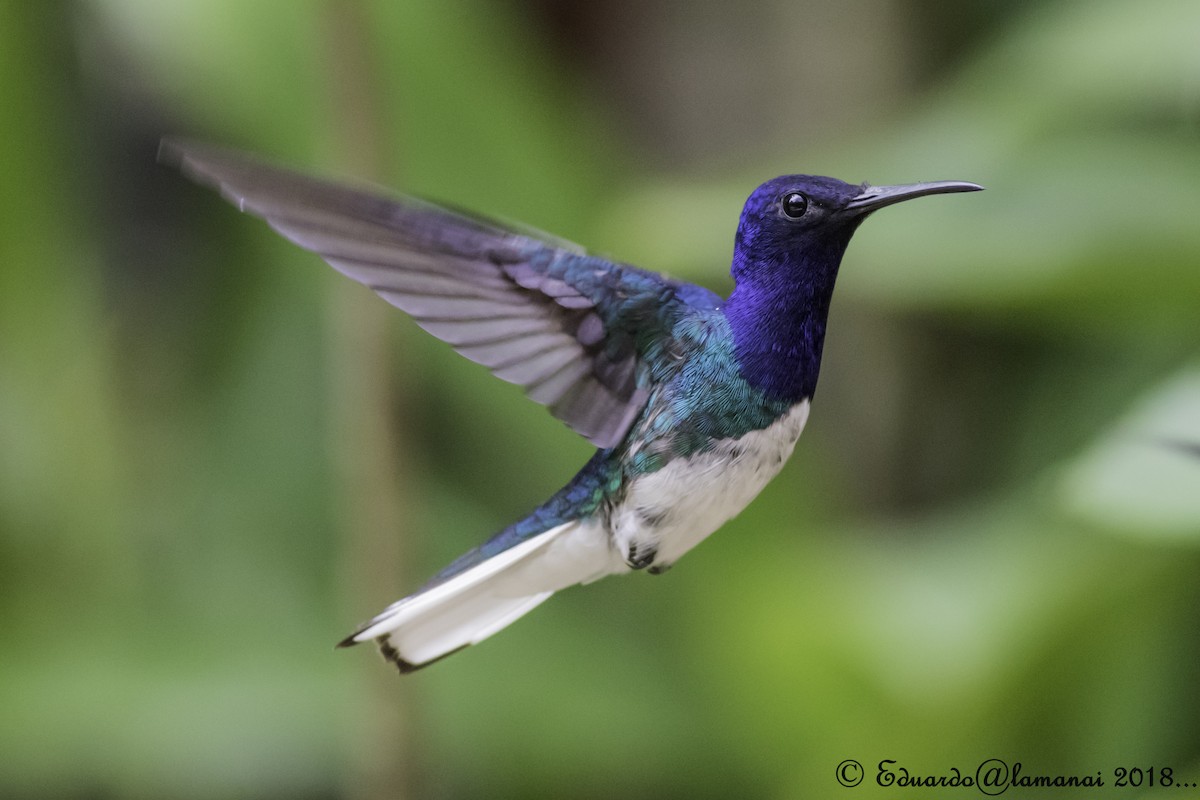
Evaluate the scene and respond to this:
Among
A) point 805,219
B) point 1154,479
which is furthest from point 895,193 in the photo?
point 1154,479

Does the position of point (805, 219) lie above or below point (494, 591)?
above

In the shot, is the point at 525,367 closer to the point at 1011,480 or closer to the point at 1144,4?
the point at 1144,4

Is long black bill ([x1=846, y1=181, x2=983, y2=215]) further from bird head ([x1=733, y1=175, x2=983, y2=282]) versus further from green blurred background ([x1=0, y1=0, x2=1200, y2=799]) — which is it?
green blurred background ([x1=0, y1=0, x2=1200, y2=799])

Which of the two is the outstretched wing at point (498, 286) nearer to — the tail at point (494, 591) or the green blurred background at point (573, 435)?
the tail at point (494, 591)

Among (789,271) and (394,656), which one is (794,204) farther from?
(394,656)

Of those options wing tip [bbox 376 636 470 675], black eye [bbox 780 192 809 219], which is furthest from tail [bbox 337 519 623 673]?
black eye [bbox 780 192 809 219]

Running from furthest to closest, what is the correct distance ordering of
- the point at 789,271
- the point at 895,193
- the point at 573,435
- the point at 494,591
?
the point at 573,435
the point at 494,591
the point at 789,271
the point at 895,193

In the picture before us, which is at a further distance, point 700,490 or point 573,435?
point 573,435
